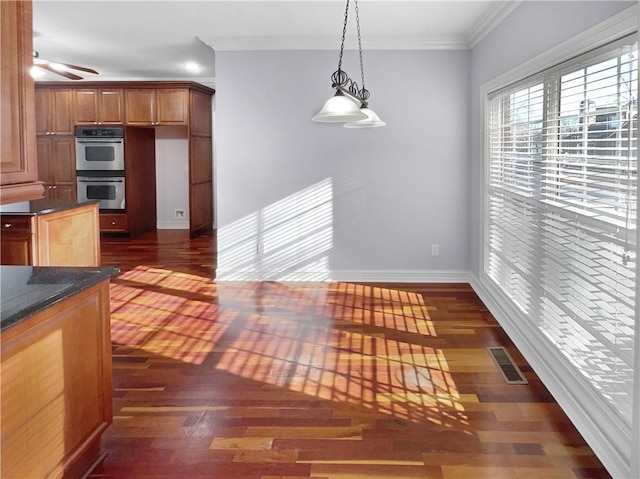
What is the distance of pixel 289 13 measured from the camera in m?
5.00

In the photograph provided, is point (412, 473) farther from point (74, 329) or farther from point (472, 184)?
point (472, 184)

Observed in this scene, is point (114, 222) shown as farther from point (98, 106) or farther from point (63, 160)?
point (98, 106)

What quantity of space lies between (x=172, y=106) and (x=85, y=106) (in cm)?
123

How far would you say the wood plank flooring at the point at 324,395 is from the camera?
8.49 feet

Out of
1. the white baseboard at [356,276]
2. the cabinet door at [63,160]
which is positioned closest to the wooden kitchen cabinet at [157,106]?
the cabinet door at [63,160]

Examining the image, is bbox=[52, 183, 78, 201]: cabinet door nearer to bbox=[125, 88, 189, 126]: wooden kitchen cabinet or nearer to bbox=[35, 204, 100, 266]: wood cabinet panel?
bbox=[125, 88, 189, 126]: wooden kitchen cabinet

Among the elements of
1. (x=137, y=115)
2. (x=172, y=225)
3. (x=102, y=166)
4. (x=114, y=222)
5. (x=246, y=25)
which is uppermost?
(x=246, y=25)

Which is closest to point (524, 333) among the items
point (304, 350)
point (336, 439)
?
point (304, 350)

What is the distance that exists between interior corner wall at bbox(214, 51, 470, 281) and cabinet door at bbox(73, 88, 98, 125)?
3331mm

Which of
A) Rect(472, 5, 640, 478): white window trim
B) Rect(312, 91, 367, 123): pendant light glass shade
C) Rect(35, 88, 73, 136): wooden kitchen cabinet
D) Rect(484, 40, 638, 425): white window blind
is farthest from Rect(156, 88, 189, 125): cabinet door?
Rect(312, 91, 367, 123): pendant light glass shade

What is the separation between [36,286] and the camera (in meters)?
2.22

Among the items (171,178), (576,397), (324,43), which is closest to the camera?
(576,397)

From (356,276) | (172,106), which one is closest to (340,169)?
(356,276)

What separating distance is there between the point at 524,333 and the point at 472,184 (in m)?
2.26
